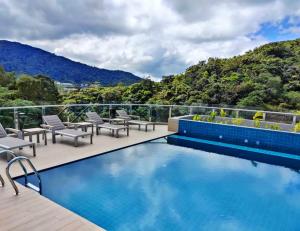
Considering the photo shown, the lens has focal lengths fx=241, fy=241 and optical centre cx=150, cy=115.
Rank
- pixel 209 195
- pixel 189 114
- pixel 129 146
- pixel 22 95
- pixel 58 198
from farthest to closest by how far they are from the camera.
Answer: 1. pixel 22 95
2. pixel 189 114
3. pixel 129 146
4. pixel 209 195
5. pixel 58 198

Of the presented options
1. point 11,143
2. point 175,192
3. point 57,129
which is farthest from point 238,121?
point 11,143

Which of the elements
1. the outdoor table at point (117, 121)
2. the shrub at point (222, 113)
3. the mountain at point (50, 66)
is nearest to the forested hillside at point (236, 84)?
the shrub at point (222, 113)

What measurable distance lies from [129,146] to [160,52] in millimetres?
10695

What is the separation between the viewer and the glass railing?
21.3ft

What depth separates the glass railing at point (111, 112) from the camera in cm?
648

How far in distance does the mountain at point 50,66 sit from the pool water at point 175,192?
2822 cm

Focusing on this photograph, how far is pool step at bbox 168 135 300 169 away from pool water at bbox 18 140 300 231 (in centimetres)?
57

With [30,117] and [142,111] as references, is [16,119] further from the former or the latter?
[142,111]

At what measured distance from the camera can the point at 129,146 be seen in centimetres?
679

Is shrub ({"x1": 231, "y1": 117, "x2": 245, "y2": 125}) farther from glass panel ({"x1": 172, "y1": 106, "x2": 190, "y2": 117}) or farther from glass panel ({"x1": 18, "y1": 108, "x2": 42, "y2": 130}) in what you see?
glass panel ({"x1": 18, "y1": 108, "x2": 42, "y2": 130})

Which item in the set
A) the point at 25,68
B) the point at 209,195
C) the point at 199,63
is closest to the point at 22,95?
the point at 25,68

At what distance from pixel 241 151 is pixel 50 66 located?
3621 cm

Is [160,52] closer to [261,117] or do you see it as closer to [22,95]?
[261,117]

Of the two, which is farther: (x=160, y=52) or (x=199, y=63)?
(x=199, y=63)
